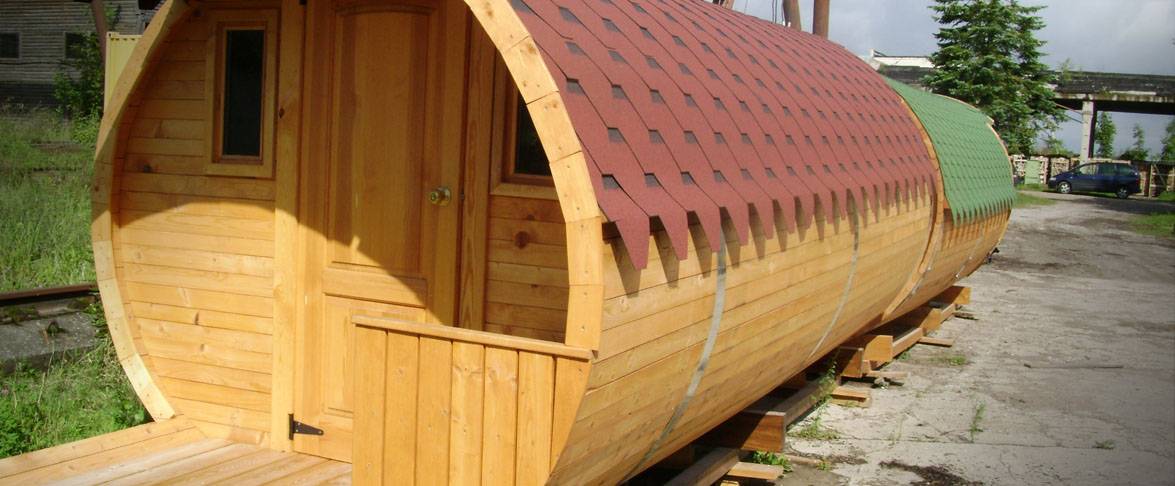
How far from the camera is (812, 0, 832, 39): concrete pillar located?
38.4 ft

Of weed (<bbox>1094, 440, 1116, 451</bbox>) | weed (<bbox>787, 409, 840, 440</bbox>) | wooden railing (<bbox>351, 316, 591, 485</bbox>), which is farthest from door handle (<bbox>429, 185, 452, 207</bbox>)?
weed (<bbox>1094, 440, 1116, 451</bbox>)

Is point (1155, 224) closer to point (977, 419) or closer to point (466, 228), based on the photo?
point (977, 419)

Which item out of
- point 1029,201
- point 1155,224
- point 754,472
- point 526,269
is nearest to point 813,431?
point 754,472

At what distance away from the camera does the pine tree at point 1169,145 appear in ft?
172

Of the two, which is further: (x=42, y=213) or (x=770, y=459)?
(x=42, y=213)

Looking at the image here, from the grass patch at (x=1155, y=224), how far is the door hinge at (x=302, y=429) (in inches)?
977

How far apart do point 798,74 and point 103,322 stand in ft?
16.4

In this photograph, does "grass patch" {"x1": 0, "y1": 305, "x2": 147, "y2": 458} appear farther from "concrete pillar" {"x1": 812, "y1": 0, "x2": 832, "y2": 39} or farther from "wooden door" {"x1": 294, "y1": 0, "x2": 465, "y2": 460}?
"concrete pillar" {"x1": 812, "y1": 0, "x2": 832, "y2": 39}

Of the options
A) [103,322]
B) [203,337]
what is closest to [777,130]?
[203,337]

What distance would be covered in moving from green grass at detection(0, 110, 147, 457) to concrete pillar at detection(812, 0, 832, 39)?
748 cm

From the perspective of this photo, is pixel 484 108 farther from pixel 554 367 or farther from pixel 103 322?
pixel 103 322

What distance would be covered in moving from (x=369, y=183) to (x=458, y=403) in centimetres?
173

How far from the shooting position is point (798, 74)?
720cm

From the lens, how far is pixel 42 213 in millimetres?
12172
